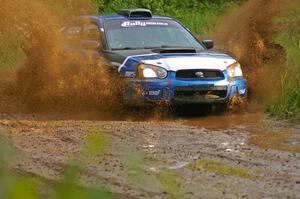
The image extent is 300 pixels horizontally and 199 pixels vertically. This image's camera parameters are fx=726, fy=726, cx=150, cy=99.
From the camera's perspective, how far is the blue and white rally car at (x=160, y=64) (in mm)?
8781

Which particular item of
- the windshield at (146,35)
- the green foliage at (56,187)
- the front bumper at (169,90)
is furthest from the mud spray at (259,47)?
the green foliage at (56,187)

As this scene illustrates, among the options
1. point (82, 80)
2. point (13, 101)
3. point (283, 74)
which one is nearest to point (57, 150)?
point (82, 80)

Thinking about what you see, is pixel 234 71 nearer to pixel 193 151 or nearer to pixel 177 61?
pixel 177 61

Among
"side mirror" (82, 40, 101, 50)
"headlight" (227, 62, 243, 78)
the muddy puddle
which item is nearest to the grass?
the muddy puddle

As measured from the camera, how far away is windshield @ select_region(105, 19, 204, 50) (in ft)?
31.6

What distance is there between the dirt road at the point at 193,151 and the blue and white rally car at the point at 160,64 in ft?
1.14

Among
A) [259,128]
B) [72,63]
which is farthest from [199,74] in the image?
[72,63]

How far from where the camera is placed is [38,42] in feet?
33.4

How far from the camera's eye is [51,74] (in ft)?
31.6

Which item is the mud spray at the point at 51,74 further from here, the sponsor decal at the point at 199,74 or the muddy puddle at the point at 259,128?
the muddy puddle at the point at 259,128

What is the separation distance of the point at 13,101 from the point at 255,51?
11.6 feet

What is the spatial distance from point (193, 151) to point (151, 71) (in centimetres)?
268

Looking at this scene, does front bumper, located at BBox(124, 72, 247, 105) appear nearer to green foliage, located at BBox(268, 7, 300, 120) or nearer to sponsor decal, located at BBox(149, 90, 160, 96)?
sponsor decal, located at BBox(149, 90, 160, 96)

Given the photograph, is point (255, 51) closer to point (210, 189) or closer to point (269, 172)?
point (269, 172)
